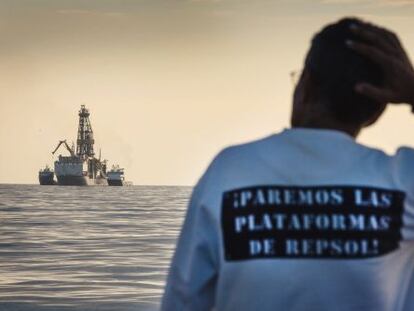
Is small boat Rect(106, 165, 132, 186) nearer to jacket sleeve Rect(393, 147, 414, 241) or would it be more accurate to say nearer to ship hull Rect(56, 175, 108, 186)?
ship hull Rect(56, 175, 108, 186)

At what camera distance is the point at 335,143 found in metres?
1.91

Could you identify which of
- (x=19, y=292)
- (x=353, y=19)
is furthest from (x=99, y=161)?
(x=353, y=19)

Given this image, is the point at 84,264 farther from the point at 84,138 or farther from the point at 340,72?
the point at 84,138

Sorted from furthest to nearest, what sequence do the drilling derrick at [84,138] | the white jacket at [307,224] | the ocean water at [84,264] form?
the drilling derrick at [84,138] → the ocean water at [84,264] → the white jacket at [307,224]

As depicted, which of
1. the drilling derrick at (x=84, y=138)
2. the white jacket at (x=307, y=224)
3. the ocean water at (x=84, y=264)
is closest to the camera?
the white jacket at (x=307, y=224)

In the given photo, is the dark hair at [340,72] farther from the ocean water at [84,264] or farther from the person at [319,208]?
the ocean water at [84,264]

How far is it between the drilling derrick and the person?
99.0 metres

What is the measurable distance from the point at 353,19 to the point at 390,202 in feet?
1.08

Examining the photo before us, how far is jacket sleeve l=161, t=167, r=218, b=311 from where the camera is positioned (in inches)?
75.0

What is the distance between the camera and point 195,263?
193 cm

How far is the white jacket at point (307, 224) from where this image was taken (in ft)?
6.08

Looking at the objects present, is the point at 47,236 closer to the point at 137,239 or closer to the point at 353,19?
the point at 137,239

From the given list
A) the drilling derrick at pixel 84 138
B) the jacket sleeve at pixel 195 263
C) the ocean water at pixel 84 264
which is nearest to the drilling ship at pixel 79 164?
the drilling derrick at pixel 84 138

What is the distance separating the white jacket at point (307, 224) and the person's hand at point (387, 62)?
3.8 inches
